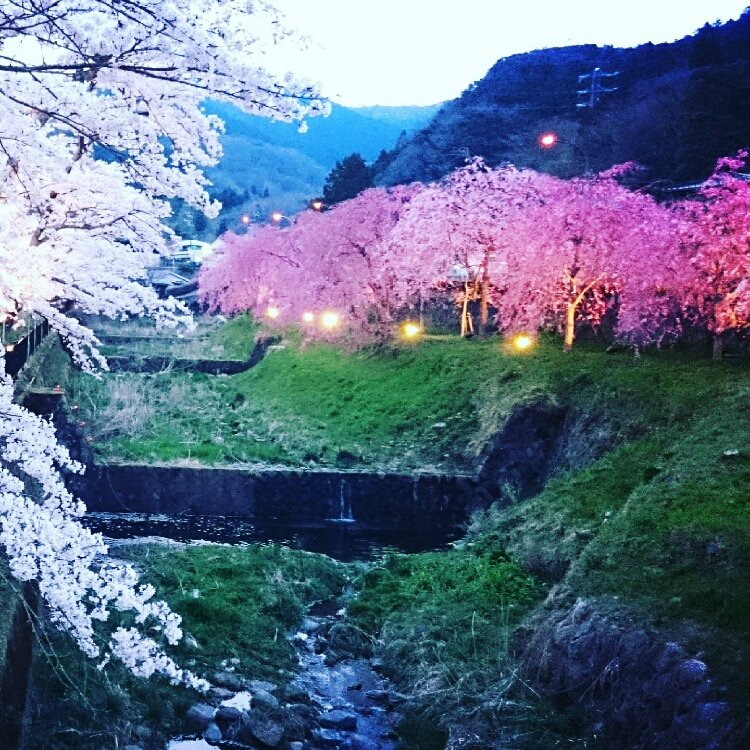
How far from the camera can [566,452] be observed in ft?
58.1

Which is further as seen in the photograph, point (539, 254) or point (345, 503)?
point (539, 254)

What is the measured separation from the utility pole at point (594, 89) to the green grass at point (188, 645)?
50.8m

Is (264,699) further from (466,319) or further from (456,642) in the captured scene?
(466,319)

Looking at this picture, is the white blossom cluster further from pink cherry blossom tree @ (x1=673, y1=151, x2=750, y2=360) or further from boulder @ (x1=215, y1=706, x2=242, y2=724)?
pink cherry blossom tree @ (x1=673, y1=151, x2=750, y2=360)

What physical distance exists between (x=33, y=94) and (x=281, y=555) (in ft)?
33.4

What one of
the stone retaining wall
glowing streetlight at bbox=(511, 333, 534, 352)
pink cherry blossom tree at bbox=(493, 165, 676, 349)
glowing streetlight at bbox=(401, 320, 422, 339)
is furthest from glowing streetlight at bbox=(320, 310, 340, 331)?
the stone retaining wall

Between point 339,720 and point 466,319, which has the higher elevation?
point 466,319

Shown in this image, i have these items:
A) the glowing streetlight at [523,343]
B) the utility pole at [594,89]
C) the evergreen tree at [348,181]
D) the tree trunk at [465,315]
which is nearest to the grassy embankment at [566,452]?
the glowing streetlight at [523,343]

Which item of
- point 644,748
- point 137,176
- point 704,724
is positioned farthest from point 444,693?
point 137,176

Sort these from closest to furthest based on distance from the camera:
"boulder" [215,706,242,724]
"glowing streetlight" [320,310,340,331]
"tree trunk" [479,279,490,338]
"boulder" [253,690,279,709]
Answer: "boulder" [215,706,242,724]
"boulder" [253,690,279,709]
"tree trunk" [479,279,490,338]
"glowing streetlight" [320,310,340,331]

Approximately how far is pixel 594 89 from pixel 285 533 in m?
49.2

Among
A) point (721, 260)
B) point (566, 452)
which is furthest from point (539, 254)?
point (566, 452)

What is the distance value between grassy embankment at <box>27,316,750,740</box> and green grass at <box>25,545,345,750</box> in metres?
1.53

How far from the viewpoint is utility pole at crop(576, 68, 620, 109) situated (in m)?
56.2
